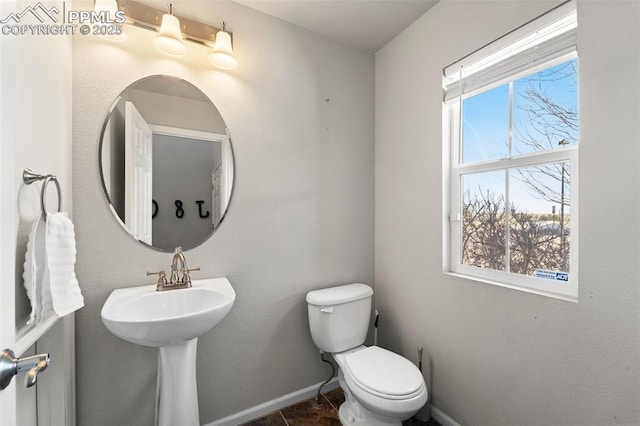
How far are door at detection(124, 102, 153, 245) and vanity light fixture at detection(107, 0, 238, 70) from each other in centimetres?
37

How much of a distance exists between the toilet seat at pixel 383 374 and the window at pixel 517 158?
0.60 meters

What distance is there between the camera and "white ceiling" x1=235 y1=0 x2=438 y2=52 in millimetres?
1646

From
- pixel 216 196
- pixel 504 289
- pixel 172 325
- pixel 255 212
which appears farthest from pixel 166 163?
pixel 504 289

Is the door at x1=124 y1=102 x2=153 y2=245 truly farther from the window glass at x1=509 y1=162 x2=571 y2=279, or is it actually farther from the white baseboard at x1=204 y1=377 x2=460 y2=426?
the window glass at x1=509 y1=162 x2=571 y2=279

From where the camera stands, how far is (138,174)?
4.73ft

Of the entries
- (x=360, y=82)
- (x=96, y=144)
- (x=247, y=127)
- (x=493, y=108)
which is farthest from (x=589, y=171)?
(x=96, y=144)

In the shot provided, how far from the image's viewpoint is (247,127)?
167 centimetres

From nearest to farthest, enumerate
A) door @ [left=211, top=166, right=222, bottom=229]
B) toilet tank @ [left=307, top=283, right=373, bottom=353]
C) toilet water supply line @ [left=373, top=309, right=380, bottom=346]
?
door @ [left=211, top=166, right=222, bottom=229]
toilet tank @ [left=307, top=283, right=373, bottom=353]
toilet water supply line @ [left=373, top=309, right=380, bottom=346]

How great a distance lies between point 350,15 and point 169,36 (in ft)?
3.50

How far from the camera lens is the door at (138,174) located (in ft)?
4.59

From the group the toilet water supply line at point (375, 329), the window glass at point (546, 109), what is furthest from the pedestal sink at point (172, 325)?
the window glass at point (546, 109)

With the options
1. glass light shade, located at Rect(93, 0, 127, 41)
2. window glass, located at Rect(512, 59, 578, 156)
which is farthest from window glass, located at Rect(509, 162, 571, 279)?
glass light shade, located at Rect(93, 0, 127, 41)

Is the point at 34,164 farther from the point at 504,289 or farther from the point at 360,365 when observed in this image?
the point at 504,289

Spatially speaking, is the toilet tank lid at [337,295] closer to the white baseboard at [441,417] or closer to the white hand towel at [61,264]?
the white baseboard at [441,417]
